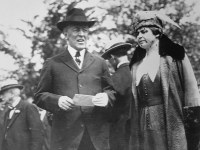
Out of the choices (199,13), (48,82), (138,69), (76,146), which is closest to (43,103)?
(48,82)

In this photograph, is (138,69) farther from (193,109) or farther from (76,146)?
(76,146)

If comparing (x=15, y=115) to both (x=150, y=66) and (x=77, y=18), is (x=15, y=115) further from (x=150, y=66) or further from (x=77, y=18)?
(x=150, y=66)

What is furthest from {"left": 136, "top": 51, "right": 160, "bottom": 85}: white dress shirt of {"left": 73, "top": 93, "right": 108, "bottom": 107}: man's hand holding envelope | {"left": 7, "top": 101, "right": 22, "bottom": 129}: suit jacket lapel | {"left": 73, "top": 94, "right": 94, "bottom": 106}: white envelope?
{"left": 7, "top": 101, "right": 22, "bottom": 129}: suit jacket lapel

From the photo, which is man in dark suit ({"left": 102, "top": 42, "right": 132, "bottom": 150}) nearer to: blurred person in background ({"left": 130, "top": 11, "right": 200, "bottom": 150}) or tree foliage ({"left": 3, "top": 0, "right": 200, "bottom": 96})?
blurred person in background ({"left": 130, "top": 11, "right": 200, "bottom": 150})

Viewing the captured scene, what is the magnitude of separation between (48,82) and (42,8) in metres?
4.05

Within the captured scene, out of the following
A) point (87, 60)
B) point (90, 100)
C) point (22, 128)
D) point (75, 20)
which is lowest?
point (22, 128)

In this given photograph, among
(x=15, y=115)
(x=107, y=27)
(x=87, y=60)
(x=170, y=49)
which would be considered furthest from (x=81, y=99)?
(x=107, y=27)

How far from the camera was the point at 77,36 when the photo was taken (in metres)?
3.93

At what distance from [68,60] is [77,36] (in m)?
0.25

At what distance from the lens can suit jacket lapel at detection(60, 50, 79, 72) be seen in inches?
153

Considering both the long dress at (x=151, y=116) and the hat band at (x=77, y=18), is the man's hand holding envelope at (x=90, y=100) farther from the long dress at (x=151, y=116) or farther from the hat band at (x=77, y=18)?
the hat band at (x=77, y=18)

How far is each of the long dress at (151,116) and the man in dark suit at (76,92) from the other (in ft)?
1.25

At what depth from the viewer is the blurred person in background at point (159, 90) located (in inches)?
130

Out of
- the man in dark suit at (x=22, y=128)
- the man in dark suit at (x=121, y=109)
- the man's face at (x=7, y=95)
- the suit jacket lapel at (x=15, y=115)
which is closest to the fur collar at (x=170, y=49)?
the man in dark suit at (x=121, y=109)
